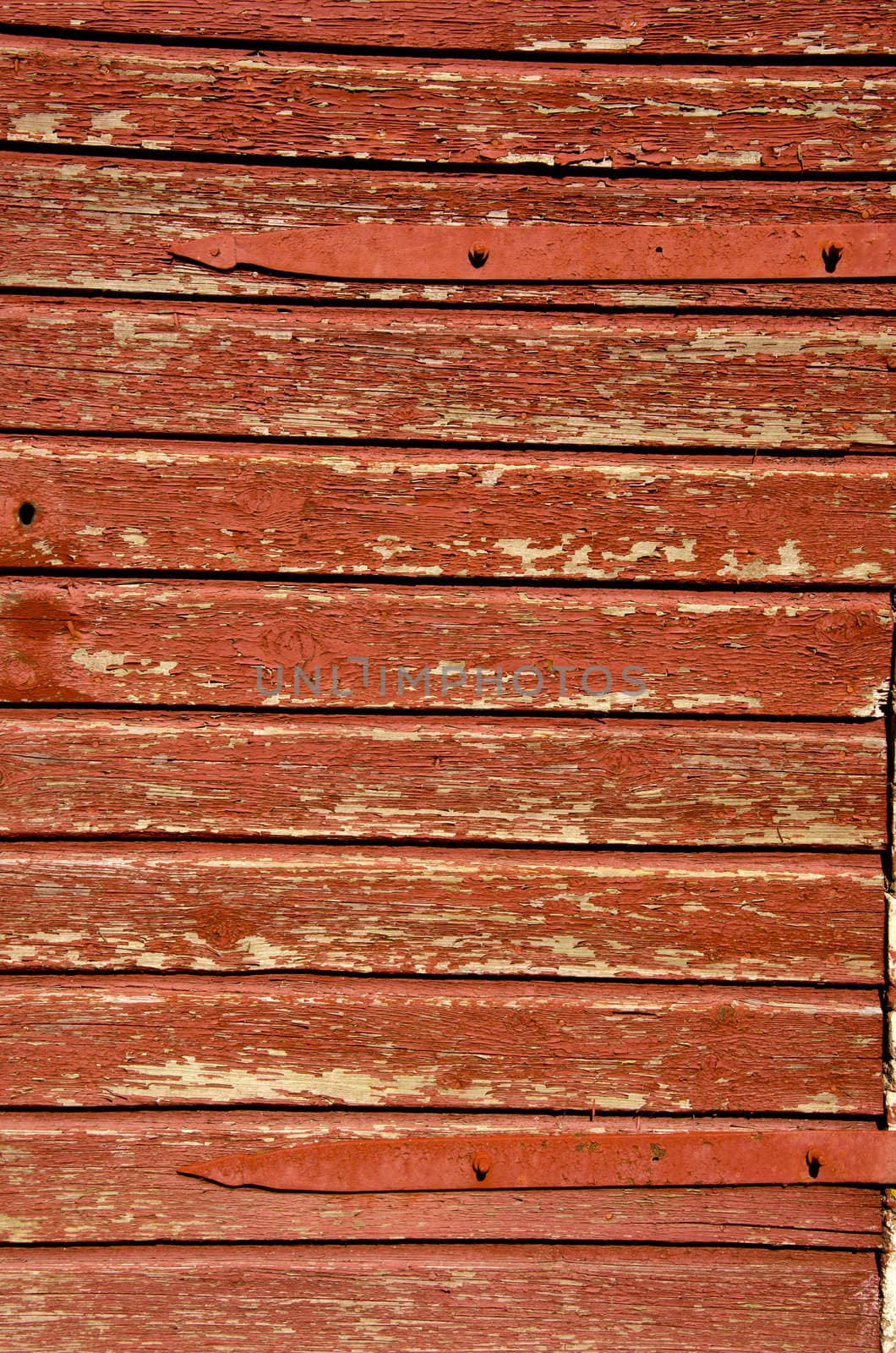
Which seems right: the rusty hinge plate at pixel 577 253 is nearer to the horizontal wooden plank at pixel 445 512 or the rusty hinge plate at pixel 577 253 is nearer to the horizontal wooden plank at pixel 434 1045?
the horizontal wooden plank at pixel 445 512

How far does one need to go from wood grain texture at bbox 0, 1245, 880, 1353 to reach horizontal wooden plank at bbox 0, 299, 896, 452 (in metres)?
1.29

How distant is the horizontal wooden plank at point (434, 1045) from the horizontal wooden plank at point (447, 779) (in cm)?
25

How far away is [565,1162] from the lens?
4.74 ft

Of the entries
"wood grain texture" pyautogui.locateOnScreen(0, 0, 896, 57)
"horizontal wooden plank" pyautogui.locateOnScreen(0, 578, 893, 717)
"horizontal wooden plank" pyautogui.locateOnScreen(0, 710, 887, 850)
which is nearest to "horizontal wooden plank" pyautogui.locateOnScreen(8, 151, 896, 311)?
"wood grain texture" pyautogui.locateOnScreen(0, 0, 896, 57)

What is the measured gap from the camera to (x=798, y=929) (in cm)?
146

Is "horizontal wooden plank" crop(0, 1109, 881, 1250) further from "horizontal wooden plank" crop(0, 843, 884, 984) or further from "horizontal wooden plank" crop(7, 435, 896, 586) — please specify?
"horizontal wooden plank" crop(7, 435, 896, 586)

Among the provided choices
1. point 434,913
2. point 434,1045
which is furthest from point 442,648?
point 434,1045

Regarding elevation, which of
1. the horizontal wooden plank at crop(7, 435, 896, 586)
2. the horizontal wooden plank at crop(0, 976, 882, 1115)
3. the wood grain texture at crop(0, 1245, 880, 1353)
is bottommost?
the wood grain texture at crop(0, 1245, 880, 1353)

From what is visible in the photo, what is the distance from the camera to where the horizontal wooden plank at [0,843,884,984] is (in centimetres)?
144

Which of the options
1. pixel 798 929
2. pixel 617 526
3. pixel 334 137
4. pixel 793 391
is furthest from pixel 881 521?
pixel 334 137

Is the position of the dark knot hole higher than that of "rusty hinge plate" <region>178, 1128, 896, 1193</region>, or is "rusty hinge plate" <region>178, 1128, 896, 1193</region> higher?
the dark knot hole

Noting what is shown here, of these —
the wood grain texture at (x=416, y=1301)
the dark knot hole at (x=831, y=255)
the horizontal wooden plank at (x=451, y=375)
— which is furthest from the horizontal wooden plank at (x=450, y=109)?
the wood grain texture at (x=416, y=1301)

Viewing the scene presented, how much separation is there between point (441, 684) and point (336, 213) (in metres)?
0.75

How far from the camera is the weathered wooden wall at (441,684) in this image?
142 cm
